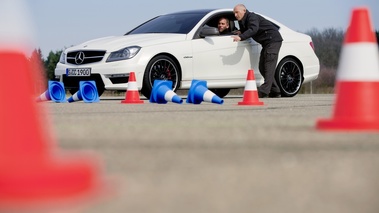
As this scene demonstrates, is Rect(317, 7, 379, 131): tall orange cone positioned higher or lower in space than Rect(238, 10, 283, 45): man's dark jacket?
higher

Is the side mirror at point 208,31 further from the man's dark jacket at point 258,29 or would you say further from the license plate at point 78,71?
the license plate at point 78,71

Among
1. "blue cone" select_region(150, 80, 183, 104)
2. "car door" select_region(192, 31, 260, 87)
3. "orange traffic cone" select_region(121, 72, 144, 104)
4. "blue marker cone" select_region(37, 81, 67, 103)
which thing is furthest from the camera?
"car door" select_region(192, 31, 260, 87)

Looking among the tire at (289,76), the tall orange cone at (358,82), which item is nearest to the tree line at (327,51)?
the tire at (289,76)

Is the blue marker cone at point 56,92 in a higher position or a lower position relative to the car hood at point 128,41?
lower

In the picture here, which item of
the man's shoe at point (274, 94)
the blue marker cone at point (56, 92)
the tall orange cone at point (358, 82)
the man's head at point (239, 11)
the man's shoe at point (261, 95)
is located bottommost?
the man's shoe at point (274, 94)

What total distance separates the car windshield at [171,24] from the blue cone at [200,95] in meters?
2.55

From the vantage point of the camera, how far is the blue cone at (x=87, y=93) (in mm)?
11938

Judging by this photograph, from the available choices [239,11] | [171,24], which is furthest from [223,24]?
[171,24]

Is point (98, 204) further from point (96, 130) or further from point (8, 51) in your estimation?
point (96, 130)

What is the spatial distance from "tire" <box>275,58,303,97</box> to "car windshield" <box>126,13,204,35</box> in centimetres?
178

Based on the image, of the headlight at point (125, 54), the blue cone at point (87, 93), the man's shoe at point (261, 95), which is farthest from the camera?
the man's shoe at point (261, 95)

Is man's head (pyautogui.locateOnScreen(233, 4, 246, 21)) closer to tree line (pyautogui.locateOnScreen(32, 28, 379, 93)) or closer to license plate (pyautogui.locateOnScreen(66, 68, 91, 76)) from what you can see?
license plate (pyautogui.locateOnScreen(66, 68, 91, 76))

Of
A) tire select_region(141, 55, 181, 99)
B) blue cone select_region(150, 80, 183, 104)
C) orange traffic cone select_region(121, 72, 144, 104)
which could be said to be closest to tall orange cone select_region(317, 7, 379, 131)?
blue cone select_region(150, 80, 183, 104)

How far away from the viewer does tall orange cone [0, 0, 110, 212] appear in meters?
2.76
